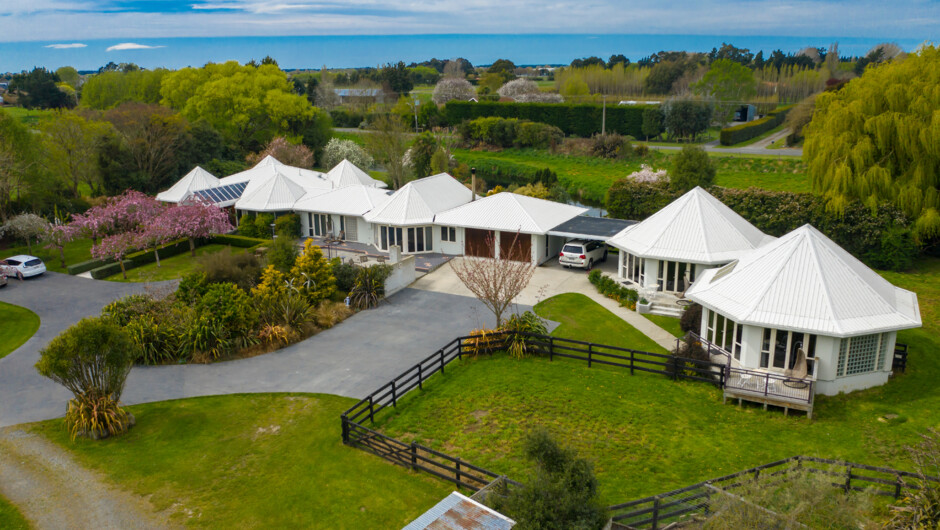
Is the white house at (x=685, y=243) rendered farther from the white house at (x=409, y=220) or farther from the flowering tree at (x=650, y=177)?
the flowering tree at (x=650, y=177)

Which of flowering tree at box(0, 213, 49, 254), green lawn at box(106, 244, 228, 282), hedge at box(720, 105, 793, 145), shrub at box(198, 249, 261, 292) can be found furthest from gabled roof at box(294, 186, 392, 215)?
hedge at box(720, 105, 793, 145)

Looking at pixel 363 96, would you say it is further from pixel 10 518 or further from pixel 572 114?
pixel 10 518

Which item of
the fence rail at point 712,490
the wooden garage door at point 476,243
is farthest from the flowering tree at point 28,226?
the fence rail at point 712,490

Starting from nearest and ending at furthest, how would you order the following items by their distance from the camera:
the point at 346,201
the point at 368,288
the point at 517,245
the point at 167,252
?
the point at 368,288, the point at 517,245, the point at 167,252, the point at 346,201

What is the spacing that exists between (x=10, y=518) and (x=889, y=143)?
123 ft

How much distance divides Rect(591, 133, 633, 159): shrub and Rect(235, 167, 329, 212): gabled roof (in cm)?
3451

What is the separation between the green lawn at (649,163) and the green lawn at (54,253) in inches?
1495

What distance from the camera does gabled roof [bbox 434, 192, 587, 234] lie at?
33594 millimetres

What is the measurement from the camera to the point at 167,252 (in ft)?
121

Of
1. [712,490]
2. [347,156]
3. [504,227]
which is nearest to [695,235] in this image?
[504,227]

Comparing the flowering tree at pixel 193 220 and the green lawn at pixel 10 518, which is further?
the flowering tree at pixel 193 220

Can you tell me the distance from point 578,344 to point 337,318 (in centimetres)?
1008

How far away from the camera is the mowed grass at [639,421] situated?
16.2m

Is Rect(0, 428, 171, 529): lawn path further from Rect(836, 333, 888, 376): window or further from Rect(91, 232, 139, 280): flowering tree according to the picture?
Rect(836, 333, 888, 376): window
